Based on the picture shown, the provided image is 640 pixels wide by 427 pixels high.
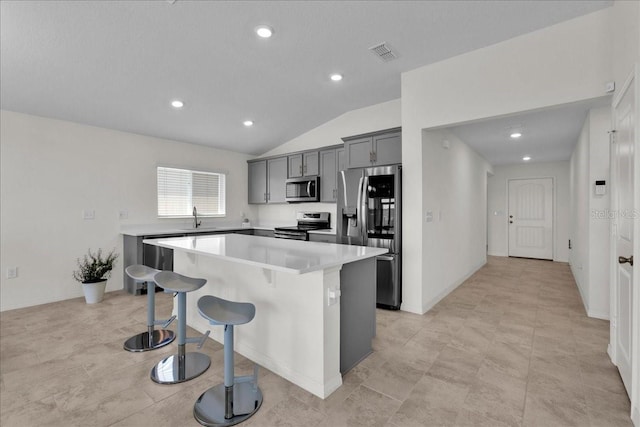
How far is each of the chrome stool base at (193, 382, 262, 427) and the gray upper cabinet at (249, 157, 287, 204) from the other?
3918 millimetres

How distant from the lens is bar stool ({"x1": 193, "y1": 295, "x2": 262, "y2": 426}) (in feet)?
5.73

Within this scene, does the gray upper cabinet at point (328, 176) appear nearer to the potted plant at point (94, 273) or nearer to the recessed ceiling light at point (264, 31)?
the recessed ceiling light at point (264, 31)

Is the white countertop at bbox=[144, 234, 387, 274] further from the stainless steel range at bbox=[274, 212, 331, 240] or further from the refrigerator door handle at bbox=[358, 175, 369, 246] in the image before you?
the stainless steel range at bbox=[274, 212, 331, 240]

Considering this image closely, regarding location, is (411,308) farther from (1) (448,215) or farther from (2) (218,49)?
(2) (218,49)

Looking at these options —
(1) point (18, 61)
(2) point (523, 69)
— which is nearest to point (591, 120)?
(2) point (523, 69)

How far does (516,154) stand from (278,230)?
5.06 metres

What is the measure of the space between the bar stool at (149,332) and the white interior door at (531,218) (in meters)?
7.82

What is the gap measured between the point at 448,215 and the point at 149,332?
12.7ft

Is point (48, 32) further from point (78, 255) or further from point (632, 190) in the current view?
point (632, 190)

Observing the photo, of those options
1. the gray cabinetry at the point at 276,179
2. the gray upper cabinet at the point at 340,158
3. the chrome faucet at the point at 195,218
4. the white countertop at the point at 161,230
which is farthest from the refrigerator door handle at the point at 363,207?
the chrome faucet at the point at 195,218

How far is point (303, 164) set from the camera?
533 cm

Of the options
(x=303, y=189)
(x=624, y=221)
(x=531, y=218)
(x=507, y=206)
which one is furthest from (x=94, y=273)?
(x=531, y=218)

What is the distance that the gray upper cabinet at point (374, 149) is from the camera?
3825 mm

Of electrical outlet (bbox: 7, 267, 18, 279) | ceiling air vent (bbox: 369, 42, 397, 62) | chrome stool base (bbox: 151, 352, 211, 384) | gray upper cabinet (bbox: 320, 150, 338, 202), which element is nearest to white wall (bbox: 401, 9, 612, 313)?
ceiling air vent (bbox: 369, 42, 397, 62)
